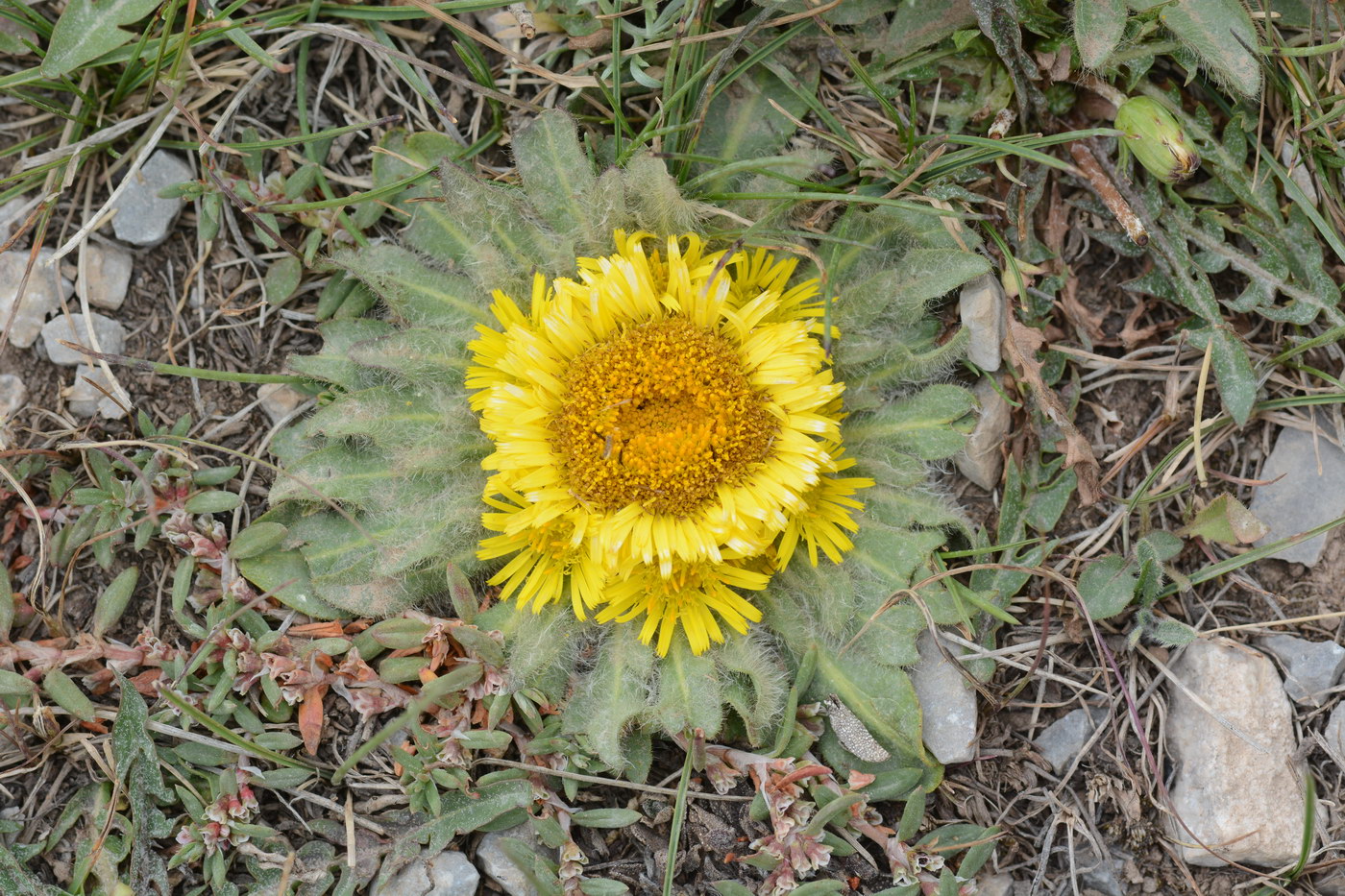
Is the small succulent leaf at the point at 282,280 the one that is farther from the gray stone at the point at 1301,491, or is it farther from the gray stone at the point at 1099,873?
the gray stone at the point at 1301,491

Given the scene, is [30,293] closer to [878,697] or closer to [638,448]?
[638,448]

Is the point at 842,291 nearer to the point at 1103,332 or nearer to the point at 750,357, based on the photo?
the point at 750,357

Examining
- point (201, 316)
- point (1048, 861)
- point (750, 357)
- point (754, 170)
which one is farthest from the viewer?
point (201, 316)

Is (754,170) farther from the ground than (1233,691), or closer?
A: farther from the ground

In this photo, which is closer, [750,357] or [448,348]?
[750,357]

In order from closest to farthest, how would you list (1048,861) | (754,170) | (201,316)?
(754,170) → (1048,861) → (201,316)

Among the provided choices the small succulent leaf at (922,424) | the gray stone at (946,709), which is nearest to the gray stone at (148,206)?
the small succulent leaf at (922,424)

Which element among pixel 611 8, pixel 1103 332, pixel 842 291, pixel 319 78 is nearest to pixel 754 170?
pixel 842 291
